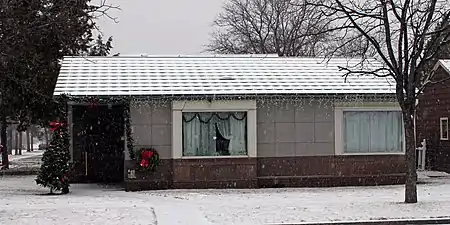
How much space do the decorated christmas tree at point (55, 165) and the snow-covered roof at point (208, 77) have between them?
1734 mm

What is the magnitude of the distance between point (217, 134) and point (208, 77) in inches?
83.6

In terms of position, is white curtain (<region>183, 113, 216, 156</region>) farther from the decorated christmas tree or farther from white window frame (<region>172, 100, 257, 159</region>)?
the decorated christmas tree

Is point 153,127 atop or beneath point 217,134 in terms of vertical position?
atop

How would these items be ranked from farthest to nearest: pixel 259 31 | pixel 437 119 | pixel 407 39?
1. pixel 259 31
2. pixel 437 119
3. pixel 407 39

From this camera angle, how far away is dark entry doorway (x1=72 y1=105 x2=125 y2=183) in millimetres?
24266

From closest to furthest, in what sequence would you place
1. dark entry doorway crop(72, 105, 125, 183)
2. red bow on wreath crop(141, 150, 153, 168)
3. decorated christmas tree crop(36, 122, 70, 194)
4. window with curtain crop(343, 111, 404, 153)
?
1. decorated christmas tree crop(36, 122, 70, 194)
2. red bow on wreath crop(141, 150, 153, 168)
3. window with curtain crop(343, 111, 404, 153)
4. dark entry doorway crop(72, 105, 125, 183)

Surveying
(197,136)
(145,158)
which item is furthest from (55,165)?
(197,136)

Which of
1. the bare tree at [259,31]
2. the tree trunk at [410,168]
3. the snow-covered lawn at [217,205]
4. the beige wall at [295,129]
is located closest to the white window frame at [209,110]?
the beige wall at [295,129]

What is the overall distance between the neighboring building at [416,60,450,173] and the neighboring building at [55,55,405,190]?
15.5ft

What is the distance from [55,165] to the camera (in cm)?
1980

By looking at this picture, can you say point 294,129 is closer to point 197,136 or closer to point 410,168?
point 197,136

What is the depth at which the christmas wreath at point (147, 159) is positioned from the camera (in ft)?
67.8

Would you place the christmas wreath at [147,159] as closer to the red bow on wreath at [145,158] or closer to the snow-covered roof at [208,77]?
the red bow on wreath at [145,158]

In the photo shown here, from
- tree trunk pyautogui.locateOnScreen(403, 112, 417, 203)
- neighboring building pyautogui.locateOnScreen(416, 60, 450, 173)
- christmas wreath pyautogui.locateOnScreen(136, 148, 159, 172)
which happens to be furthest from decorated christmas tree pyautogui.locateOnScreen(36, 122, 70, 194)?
neighboring building pyautogui.locateOnScreen(416, 60, 450, 173)
